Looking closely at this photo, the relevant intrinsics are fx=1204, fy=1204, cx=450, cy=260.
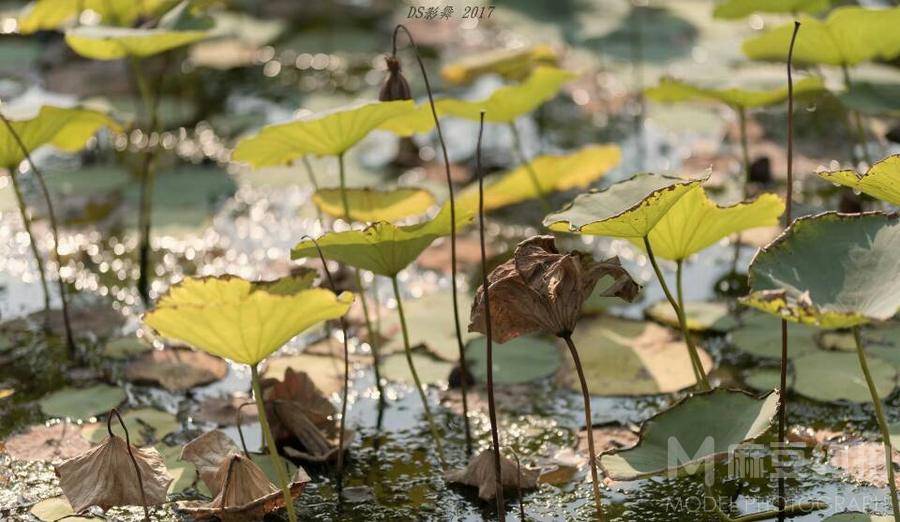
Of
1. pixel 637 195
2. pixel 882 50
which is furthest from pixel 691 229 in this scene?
pixel 882 50

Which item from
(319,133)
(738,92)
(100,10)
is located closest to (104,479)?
(319,133)

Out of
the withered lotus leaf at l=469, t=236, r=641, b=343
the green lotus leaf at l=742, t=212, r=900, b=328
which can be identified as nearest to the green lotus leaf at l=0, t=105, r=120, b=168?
the withered lotus leaf at l=469, t=236, r=641, b=343

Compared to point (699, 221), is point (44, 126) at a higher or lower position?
higher

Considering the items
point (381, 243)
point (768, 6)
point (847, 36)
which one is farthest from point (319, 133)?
point (768, 6)

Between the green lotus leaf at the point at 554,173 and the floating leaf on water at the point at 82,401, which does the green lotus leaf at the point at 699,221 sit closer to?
the green lotus leaf at the point at 554,173

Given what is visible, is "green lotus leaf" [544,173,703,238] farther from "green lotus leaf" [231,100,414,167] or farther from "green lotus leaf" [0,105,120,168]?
"green lotus leaf" [0,105,120,168]

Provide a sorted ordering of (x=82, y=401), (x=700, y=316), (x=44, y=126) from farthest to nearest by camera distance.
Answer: (x=700, y=316) < (x=44, y=126) < (x=82, y=401)

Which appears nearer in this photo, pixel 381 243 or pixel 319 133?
pixel 381 243

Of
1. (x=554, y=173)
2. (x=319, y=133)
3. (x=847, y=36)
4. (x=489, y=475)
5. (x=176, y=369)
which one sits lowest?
(x=489, y=475)

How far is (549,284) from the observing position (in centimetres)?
162

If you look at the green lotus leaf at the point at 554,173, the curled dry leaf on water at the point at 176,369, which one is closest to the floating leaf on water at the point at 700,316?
the green lotus leaf at the point at 554,173

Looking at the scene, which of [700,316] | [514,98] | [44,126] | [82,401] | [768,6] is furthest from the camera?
[768,6]

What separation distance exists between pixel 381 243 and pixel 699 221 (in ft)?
1.59

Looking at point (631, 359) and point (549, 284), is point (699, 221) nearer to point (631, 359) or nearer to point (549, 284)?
point (549, 284)
